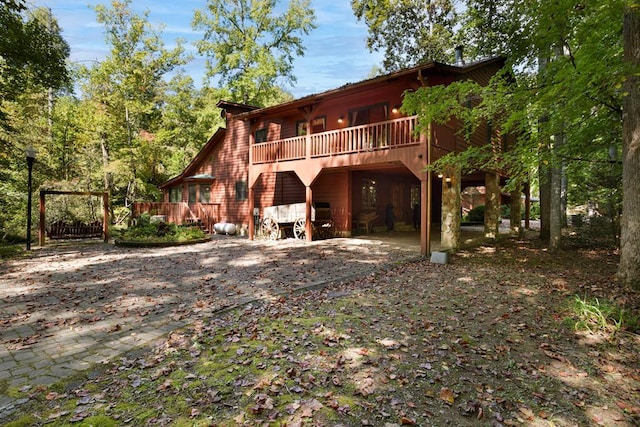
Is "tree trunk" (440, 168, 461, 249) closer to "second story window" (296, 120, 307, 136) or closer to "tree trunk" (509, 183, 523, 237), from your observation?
"tree trunk" (509, 183, 523, 237)

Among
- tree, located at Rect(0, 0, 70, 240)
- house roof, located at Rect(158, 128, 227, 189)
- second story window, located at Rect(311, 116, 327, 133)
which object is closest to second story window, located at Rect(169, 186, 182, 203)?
house roof, located at Rect(158, 128, 227, 189)

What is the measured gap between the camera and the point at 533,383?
10.6 feet

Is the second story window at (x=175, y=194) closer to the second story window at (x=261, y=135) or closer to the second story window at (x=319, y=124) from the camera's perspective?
the second story window at (x=261, y=135)

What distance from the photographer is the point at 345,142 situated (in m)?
11.8

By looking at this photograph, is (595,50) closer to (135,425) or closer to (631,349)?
(631,349)

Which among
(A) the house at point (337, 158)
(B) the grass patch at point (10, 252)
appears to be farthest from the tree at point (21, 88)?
(A) the house at point (337, 158)

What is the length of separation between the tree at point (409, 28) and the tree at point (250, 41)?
706 cm

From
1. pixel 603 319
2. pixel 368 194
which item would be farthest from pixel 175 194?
pixel 603 319

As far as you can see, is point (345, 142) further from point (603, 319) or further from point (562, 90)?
point (603, 319)

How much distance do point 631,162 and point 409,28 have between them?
20394 millimetres

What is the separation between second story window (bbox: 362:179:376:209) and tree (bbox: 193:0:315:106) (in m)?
13.9

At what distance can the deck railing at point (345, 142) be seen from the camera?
408 inches

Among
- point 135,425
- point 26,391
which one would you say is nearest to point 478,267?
point 135,425

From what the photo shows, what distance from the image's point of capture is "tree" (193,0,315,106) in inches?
985
